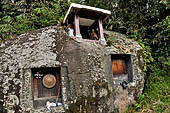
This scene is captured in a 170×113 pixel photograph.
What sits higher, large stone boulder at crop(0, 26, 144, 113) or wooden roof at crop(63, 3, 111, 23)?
wooden roof at crop(63, 3, 111, 23)

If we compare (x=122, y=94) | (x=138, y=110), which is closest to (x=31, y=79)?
(x=122, y=94)

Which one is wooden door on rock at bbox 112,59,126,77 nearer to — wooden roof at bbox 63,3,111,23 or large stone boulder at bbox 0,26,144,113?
large stone boulder at bbox 0,26,144,113

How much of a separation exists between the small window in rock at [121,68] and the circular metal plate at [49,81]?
9.24ft

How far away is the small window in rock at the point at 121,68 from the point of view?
6004mm

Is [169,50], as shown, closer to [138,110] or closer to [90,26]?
[138,110]

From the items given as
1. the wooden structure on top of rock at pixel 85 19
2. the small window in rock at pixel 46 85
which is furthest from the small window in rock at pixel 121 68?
the small window in rock at pixel 46 85

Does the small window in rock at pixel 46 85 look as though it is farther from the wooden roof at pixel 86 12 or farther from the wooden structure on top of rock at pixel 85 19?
the wooden roof at pixel 86 12

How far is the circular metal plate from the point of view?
15.3ft

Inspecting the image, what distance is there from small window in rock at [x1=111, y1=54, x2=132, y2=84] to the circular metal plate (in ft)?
9.24

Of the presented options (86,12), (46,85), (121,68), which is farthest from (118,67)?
(46,85)

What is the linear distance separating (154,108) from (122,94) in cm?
143

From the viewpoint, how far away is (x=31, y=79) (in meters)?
4.35

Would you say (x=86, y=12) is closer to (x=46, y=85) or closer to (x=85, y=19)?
(x=85, y=19)

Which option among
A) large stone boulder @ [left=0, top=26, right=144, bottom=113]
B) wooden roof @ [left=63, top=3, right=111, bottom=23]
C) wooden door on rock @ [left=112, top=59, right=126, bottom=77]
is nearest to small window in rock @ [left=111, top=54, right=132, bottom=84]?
wooden door on rock @ [left=112, top=59, right=126, bottom=77]
